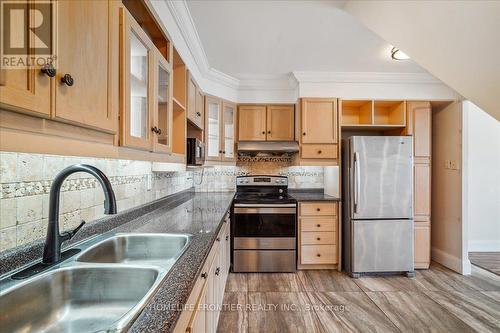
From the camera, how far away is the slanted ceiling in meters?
1.07

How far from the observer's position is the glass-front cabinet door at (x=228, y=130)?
3262 millimetres

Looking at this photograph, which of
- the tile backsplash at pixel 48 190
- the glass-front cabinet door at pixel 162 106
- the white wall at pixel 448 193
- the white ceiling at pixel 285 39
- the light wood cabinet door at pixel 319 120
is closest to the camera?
the tile backsplash at pixel 48 190

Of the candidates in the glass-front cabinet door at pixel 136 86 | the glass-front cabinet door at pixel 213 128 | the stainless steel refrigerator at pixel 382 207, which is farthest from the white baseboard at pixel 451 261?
the glass-front cabinet door at pixel 136 86

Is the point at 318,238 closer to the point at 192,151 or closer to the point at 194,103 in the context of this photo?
the point at 192,151

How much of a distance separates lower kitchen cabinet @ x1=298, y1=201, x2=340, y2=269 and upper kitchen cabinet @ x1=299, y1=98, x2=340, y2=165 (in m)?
0.60

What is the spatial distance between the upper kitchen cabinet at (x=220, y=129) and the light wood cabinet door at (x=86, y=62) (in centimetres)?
208

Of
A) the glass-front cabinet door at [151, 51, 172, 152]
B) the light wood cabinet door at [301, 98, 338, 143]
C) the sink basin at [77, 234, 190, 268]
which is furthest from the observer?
the light wood cabinet door at [301, 98, 338, 143]

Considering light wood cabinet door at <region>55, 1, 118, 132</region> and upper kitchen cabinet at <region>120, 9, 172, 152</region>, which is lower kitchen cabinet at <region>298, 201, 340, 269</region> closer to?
upper kitchen cabinet at <region>120, 9, 172, 152</region>

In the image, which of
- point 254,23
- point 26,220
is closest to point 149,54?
point 26,220

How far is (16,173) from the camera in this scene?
0.94 meters

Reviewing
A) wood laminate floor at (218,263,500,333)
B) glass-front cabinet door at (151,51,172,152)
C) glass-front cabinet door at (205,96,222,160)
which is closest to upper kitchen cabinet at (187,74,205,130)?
glass-front cabinet door at (205,96,222,160)

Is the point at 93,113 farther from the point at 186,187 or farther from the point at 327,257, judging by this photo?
the point at 327,257

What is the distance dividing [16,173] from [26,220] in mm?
193

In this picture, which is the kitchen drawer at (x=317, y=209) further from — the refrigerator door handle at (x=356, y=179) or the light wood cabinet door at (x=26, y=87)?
the light wood cabinet door at (x=26, y=87)
